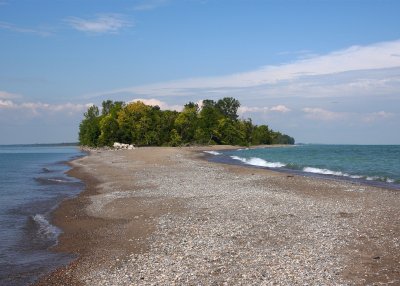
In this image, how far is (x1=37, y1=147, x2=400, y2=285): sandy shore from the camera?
35.3ft

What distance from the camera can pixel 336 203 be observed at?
21.3 meters

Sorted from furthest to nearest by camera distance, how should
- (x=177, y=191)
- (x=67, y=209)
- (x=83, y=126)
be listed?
(x=83, y=126) < (x=177, y=191) < (x=67, y=209)

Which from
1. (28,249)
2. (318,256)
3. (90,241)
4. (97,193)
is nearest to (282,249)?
(318,256)

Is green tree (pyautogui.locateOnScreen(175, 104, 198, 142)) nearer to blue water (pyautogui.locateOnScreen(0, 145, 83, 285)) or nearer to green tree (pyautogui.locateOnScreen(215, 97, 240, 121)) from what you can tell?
green tree (pyautogui.locateOnScreen(215, 97, 240, 121))

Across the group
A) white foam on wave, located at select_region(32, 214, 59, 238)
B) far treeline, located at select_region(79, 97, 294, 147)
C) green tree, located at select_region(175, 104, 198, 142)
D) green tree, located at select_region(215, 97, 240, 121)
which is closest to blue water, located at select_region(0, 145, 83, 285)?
white foam on wave, located at select_region(32, 214, 59, 238)

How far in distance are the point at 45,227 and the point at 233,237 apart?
9.33 meters

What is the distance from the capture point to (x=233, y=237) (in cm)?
1452

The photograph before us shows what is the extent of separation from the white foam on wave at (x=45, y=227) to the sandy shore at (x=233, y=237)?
0.45 meters

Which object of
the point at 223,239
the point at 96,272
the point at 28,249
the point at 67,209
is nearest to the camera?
the point at 96,272

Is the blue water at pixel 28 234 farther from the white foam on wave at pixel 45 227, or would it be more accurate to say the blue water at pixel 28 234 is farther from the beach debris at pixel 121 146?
the beach debris at pixel 121 146

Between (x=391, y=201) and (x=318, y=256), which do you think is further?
(x=391, y=201)

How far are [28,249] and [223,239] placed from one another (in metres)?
7.13

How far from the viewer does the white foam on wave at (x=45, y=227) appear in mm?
17559

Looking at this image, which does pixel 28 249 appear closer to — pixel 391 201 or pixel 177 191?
pixel 177 191
